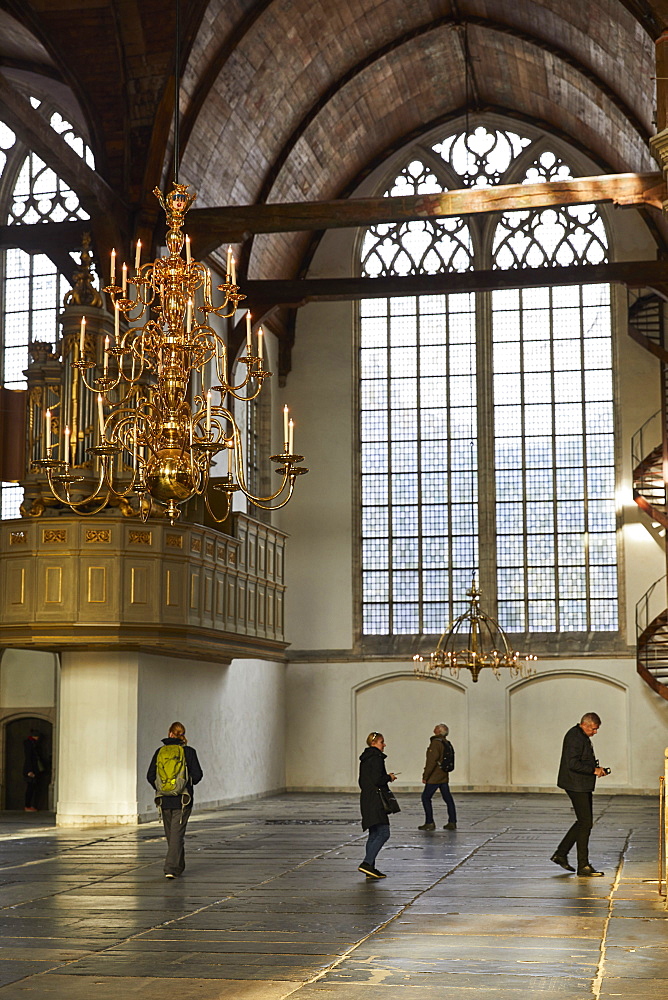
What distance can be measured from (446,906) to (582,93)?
1662 cm

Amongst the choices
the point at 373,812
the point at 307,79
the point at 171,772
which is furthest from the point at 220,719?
the point at 307,79

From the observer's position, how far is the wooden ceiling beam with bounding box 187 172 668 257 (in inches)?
643

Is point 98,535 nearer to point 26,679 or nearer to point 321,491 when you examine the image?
point 26,679

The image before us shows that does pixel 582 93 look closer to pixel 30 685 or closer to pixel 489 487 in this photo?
pixel 489 487

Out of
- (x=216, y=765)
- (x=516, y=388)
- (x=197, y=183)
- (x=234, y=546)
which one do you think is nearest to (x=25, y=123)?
(x=197, y=183)

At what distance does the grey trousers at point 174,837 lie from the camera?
35.4ft

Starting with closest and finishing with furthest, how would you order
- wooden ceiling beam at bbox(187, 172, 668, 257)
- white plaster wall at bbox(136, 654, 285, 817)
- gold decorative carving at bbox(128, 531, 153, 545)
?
1. gold decorative carving at bbox(128, 531, 153, 545)
2. wooden ceiling beam at bbox(187, 172, 668, 257)
3. white plaster wall at bbox(136, 654, 285, 817)

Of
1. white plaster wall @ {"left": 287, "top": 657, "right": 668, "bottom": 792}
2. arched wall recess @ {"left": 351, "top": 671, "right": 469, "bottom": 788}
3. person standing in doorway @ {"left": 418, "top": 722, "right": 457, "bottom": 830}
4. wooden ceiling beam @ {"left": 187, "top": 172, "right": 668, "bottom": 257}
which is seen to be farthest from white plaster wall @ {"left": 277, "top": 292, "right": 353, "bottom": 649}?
person standing in doorway @ {"left": 418, "top": 722, "right": 457, "bottom": 830}

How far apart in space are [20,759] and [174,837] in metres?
10.8

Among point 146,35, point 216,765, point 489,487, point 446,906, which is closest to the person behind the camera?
point 446,906

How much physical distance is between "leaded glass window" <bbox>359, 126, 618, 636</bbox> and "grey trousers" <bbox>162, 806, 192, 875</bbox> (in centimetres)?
1376

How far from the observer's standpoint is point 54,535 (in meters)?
15.8

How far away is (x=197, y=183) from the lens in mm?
19188

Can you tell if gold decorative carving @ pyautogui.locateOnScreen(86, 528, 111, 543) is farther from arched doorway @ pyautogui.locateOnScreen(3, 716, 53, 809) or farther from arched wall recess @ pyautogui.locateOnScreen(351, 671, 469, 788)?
arched wall recess @ pyautogui.locateOnScreen(351, 671, 469, 788)
